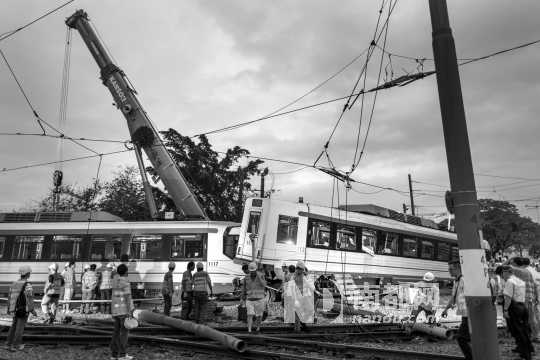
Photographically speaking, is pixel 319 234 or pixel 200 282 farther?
pixel 319 234

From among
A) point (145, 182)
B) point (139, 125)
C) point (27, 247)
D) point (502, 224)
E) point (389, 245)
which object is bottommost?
point (27, 247)

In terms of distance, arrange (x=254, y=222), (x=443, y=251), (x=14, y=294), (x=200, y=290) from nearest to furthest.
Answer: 1. (x=14, y=294)
2. (x=200, y=290)
3. (x=254, y=222)
4. (x=443, y=251)

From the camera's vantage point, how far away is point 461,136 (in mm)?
5840

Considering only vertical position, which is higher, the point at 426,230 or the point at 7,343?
the point at 426,230

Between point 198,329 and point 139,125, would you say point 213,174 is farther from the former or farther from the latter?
point 198,329

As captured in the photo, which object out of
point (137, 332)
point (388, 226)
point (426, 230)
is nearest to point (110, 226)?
point (137, 332)

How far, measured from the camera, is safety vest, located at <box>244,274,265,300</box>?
37.7 feet

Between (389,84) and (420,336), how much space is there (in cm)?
583

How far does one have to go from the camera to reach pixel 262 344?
9477 mm

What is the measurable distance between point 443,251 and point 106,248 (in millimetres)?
17195

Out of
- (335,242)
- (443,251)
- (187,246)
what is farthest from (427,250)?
(187,246)

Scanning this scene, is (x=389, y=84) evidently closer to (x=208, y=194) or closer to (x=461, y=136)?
(x=461, y=136)

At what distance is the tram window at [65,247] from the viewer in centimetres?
1864

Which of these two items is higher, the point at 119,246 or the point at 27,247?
the point at 119,246
